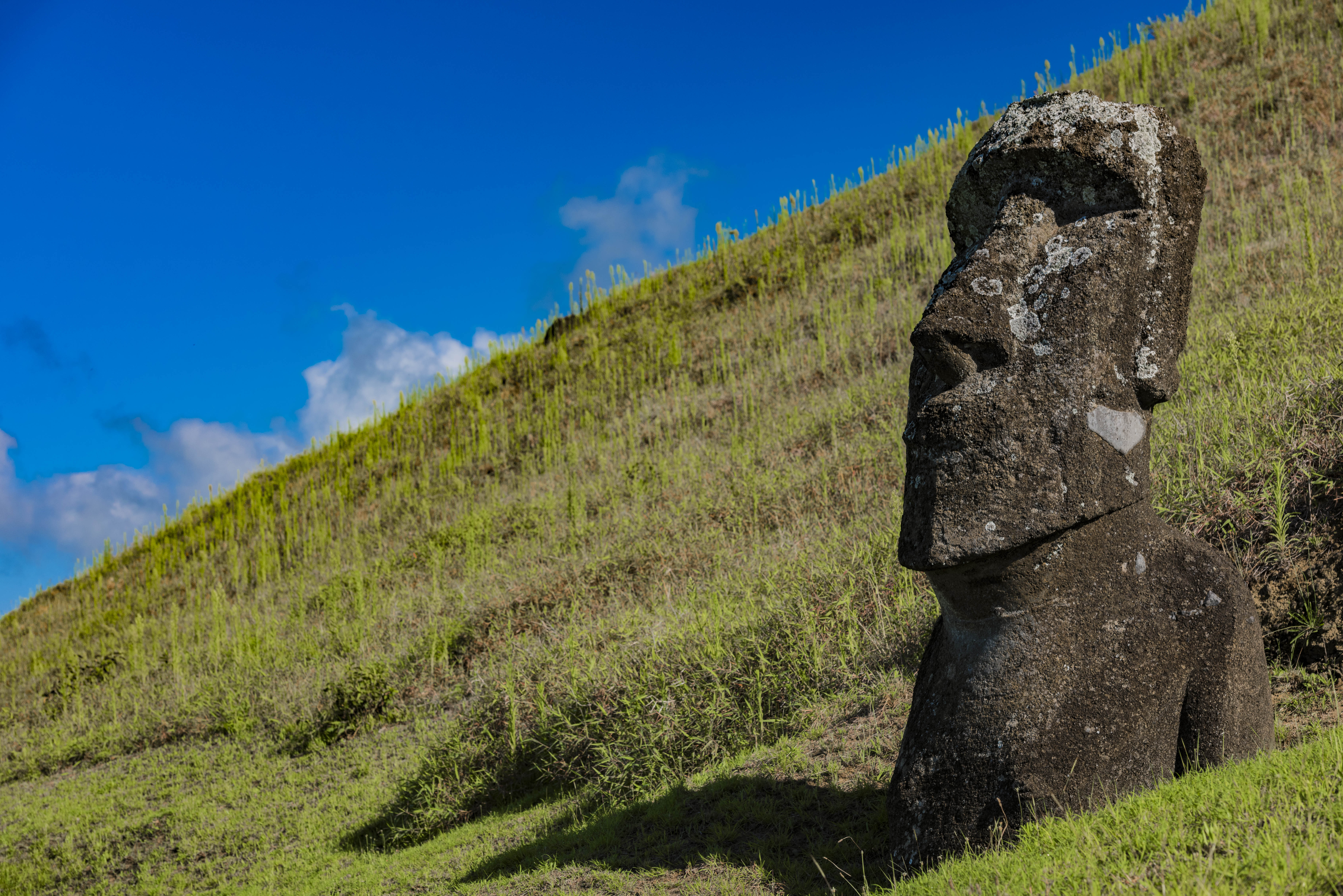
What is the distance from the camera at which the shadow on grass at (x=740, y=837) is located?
3.32 metres

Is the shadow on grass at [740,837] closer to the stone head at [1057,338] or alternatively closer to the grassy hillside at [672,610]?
the grassy hillside at [672,610]

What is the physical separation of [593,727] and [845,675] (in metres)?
1.60

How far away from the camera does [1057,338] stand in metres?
2.76

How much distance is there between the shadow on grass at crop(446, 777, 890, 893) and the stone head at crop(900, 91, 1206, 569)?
1306mm

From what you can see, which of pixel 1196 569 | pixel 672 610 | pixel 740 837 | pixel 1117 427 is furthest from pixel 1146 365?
pixel 672 610

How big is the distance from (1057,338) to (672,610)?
428 centimetres

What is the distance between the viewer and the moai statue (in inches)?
105

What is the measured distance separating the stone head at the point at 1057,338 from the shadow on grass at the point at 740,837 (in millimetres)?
1306

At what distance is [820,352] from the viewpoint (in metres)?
13.7

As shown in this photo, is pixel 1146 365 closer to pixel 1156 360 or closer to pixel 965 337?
pixel 1156 360

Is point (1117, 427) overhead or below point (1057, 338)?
below

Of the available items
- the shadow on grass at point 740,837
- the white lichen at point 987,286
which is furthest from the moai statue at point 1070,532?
the shadow on grass at point 740,837

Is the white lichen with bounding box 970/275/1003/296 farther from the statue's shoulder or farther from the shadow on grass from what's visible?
the shadow on grass

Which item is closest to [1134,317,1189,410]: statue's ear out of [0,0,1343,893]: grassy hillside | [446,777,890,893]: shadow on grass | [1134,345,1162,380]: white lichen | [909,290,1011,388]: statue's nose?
[1134,345,1162,380]: white lichen
